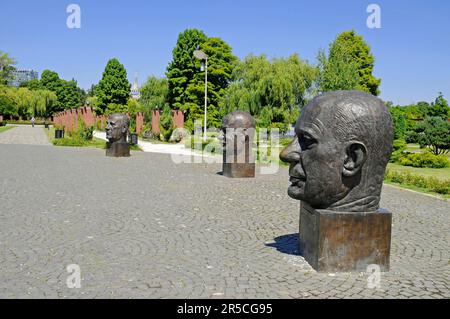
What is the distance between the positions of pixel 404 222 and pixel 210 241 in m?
4.21

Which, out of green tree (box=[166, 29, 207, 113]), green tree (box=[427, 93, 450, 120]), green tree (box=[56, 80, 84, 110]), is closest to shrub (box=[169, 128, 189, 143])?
green tree (box=[166, 29, 207, 113])

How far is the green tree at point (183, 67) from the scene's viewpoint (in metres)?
50.1

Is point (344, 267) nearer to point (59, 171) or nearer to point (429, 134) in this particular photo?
point (59, 171)

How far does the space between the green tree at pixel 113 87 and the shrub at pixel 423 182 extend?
60259 millimetres

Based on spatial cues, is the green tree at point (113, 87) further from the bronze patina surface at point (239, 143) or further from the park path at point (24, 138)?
the bronze patina surface at point (239, 143)

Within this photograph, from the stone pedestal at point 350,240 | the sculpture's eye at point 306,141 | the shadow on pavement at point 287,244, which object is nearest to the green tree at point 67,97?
the shadow on pavement at point 287,244

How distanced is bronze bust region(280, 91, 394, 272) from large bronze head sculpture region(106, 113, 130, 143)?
16.8 m

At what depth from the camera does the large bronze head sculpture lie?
820 inches

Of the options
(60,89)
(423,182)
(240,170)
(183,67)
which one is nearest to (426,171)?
(423,182)

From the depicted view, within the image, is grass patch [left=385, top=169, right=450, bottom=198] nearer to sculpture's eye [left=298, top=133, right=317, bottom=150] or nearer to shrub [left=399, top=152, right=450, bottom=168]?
shrub [left=399, top=152, right=450, bottom=168]

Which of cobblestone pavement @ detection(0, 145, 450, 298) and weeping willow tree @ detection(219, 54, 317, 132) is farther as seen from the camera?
weeping willow tree @ detection(219, 54, 317, 132)

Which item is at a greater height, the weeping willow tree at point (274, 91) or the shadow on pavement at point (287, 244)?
the weeping willow tree at point (274, 91)

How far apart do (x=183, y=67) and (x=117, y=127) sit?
31.8 m
